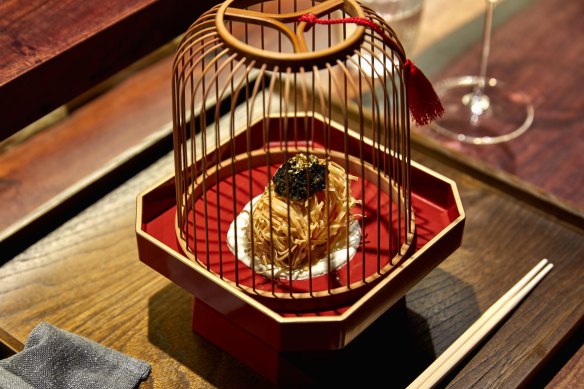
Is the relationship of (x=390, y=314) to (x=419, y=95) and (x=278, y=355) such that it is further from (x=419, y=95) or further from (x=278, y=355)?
(x=419, y=95)

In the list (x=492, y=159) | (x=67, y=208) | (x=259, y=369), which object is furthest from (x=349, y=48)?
(x=492, y=159)

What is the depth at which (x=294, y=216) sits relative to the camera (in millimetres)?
992

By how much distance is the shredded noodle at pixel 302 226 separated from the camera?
992mm

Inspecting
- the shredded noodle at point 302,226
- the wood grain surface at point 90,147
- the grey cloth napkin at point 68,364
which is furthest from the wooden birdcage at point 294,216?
the wood grain surface at point 90,147

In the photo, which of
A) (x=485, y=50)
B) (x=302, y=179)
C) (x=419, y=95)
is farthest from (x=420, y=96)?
(x=485, y=50)

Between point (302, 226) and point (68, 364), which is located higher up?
point (302, 226)

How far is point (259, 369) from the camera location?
1.09m

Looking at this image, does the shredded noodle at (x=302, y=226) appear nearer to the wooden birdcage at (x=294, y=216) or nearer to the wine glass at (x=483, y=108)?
the wooden birdcage at (x=294, y=216)

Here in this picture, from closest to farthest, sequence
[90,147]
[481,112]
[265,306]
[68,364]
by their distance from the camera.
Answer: [265,306], [68,364], [90,147], [481,112]

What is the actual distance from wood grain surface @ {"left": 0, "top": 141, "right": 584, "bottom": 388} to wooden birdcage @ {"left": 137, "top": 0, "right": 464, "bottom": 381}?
62 mm

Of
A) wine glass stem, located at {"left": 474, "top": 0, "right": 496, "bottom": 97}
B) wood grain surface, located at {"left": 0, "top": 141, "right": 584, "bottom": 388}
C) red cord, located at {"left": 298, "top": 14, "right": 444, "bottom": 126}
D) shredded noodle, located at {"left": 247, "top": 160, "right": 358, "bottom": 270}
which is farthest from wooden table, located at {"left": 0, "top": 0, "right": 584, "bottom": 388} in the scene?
wine glass stem, located at {"left": 474, "top": 0, "right": 496, "bottom": 97}

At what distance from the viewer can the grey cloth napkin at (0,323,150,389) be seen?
1.04 m

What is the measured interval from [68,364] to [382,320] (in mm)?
398

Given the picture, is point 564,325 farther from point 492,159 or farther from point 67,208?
point 67,208
